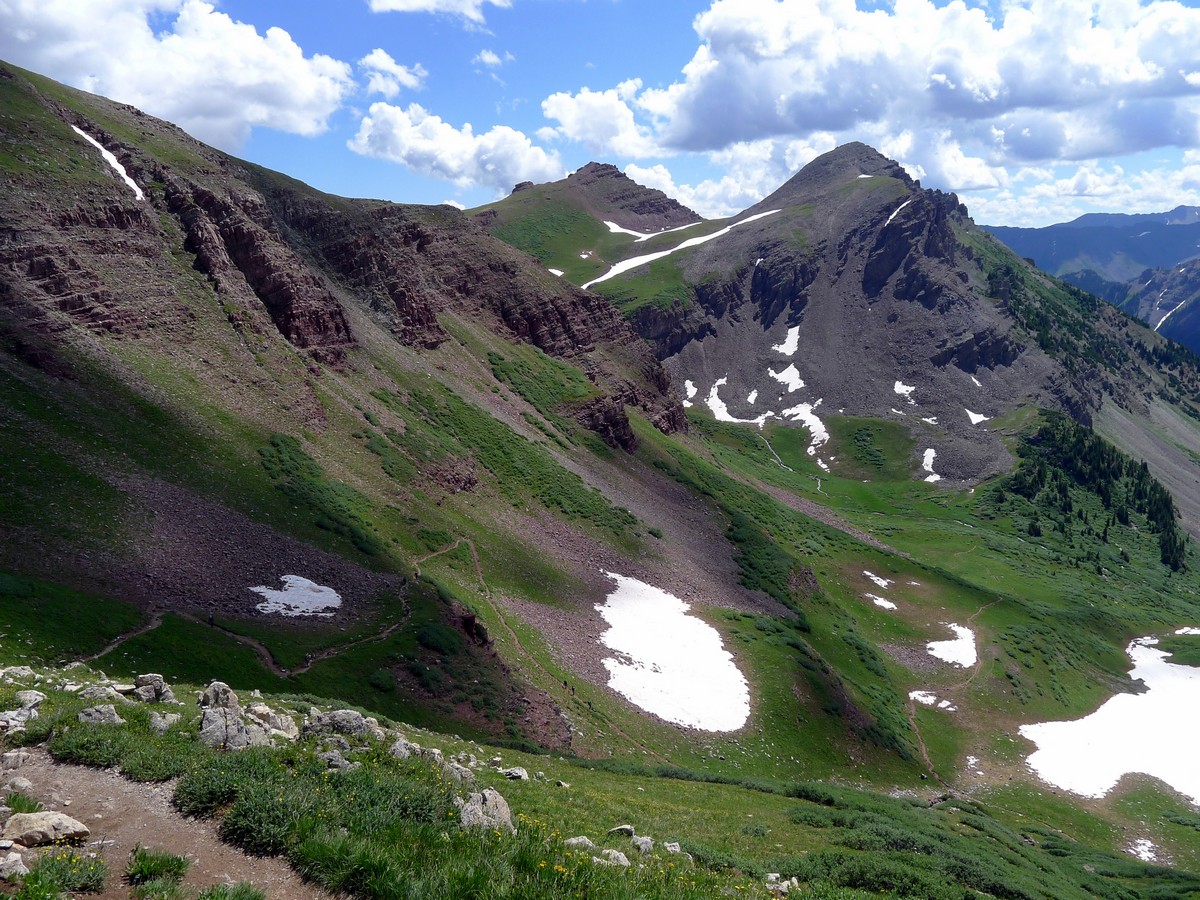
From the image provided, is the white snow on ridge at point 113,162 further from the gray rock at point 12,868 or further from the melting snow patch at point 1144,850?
the melting snow patch at point 1144,850

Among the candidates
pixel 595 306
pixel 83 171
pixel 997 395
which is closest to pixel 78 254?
pixel 83 171

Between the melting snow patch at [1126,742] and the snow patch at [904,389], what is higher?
the snow patch at [904,389]

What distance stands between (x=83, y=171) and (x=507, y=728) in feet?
155

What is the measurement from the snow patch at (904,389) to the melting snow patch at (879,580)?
9890cm

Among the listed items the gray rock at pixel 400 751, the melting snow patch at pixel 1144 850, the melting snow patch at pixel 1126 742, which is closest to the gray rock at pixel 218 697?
the gray rock at pixel 400 751

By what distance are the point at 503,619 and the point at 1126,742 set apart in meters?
54.9

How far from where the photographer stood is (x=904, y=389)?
175 metres

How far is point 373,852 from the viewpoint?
899 centimetres

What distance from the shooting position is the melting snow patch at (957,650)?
69188mm

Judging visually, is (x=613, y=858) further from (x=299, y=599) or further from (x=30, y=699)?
(x=299, y=599)

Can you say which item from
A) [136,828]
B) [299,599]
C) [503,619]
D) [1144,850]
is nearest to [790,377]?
[1144,850]

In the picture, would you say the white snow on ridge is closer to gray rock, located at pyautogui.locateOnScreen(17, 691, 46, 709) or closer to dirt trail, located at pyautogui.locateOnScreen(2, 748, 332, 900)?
gray rock, located at pyautogui.locateOnScreen(17, 691, 46, 709)

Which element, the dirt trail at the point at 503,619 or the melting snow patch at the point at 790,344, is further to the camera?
the melting snow patch at the point at 790,344

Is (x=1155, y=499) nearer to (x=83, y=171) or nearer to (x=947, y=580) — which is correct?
(x=947, y=580)
